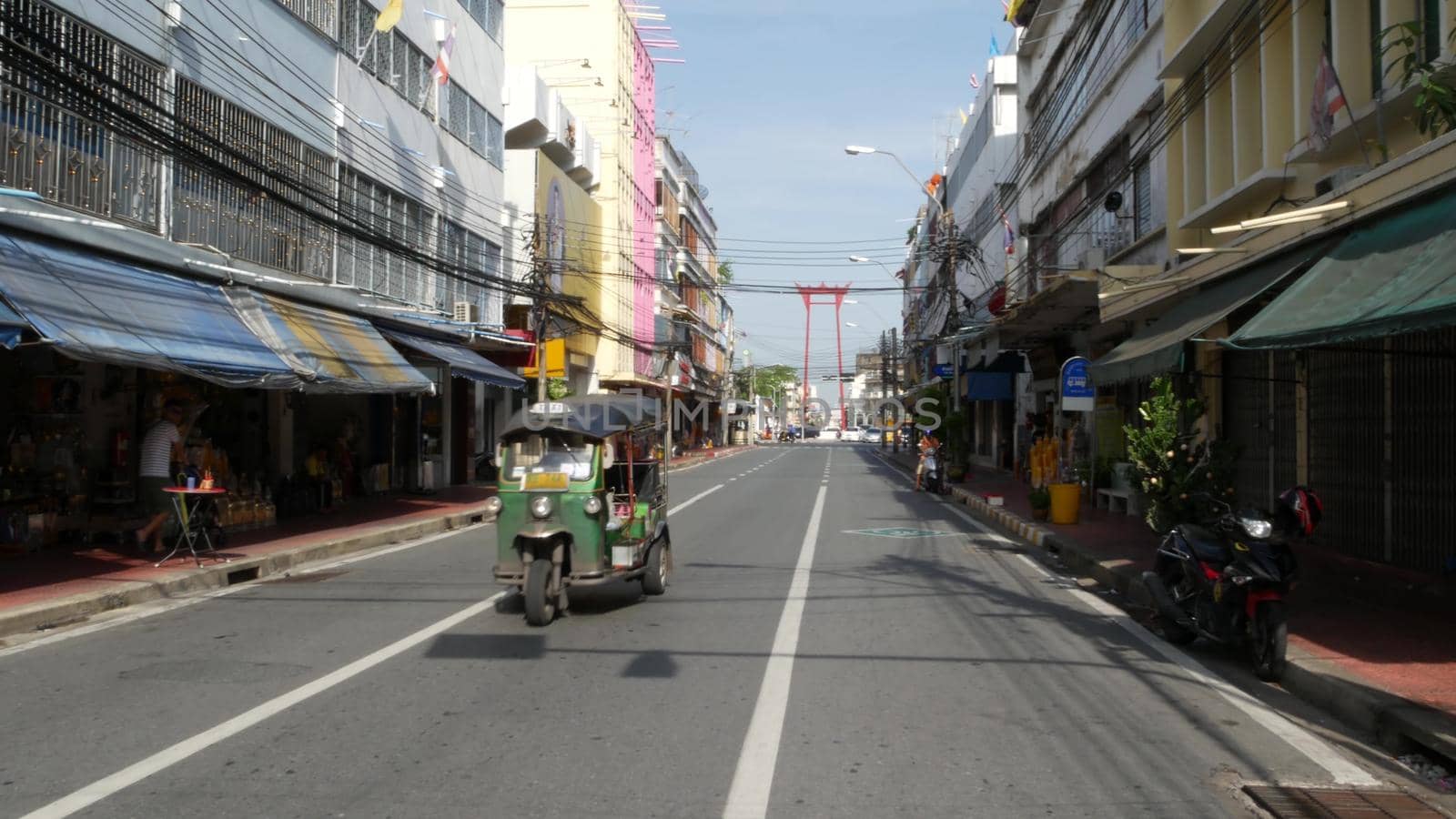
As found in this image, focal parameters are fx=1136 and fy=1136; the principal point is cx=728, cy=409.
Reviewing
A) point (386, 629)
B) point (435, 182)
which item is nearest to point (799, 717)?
point (386, 629)

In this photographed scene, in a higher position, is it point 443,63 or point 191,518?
point 443,63

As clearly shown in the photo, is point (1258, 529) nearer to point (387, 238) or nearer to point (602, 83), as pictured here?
point (387, 238)

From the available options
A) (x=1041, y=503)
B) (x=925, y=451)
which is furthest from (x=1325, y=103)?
(x=925, y=451)

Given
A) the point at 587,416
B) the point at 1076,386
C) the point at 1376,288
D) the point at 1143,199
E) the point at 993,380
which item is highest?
the point at 1143,199

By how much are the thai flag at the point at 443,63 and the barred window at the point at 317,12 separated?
4343 mm

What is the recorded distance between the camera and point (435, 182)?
84.5 feet

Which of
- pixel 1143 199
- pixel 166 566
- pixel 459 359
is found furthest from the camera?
pixel 459 359

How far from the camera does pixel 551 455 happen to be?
33.3ft

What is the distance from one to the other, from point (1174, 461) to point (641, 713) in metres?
7.00

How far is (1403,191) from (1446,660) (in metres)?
3.78

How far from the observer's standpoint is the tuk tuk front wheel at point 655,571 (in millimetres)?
11039

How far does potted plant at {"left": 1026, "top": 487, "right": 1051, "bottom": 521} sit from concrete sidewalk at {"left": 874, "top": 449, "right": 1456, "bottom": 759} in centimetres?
337

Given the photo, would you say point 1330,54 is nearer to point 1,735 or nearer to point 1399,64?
point 1399,64

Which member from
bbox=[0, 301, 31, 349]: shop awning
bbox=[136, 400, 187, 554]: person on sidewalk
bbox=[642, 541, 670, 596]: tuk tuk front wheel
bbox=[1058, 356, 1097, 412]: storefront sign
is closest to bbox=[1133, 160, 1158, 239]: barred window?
bbox=[1058, 356, 1097, 412]: storefront sign
